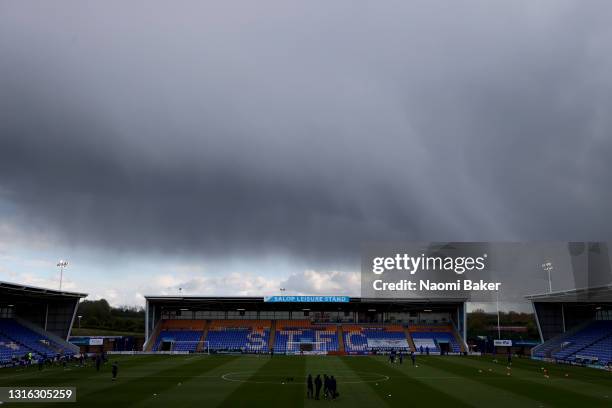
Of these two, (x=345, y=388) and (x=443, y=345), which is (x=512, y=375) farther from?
(x=443, y=345)

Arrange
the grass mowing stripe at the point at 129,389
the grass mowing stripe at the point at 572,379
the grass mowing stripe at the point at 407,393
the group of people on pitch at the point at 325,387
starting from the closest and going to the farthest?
the grass mowing stripe at the point at 129,389
the grass mowing stripe at the point at 407,393
the group of people on pitch at the point at 325,387
the grass mowing stripe at the point at 572,379

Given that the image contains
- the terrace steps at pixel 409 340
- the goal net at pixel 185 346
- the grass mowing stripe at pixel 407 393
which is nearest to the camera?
the grass mowing stripe at pixel 407 393

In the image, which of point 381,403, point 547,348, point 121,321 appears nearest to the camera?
point 381,403

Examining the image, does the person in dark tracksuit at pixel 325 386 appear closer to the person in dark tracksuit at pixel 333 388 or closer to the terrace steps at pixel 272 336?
the person in dark tracksuit at pixel 333 388

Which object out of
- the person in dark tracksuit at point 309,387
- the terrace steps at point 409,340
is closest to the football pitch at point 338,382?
the person in dark tracksuit at point 309,387

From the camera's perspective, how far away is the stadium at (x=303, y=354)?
3647 cm

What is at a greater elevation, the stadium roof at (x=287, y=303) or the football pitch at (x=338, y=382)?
the stadium roof at (x=287, y=303)

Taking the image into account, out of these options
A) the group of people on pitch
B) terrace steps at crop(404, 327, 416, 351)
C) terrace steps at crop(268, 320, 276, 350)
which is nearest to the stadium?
terrace steps at crop(268, 320, 276, 350)

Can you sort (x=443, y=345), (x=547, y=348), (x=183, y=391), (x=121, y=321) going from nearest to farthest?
1. (x=183, y=391)
2. (x=547, y=348)
3. (x=443, y=345)
4. (x=121, y=321)

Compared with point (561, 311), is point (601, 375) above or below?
below

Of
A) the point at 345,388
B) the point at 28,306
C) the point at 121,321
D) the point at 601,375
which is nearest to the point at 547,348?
the point at 601,375

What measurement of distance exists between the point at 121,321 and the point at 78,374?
409ft

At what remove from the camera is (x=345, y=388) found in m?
38.8

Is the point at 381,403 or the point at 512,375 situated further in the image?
the point at 512,375
